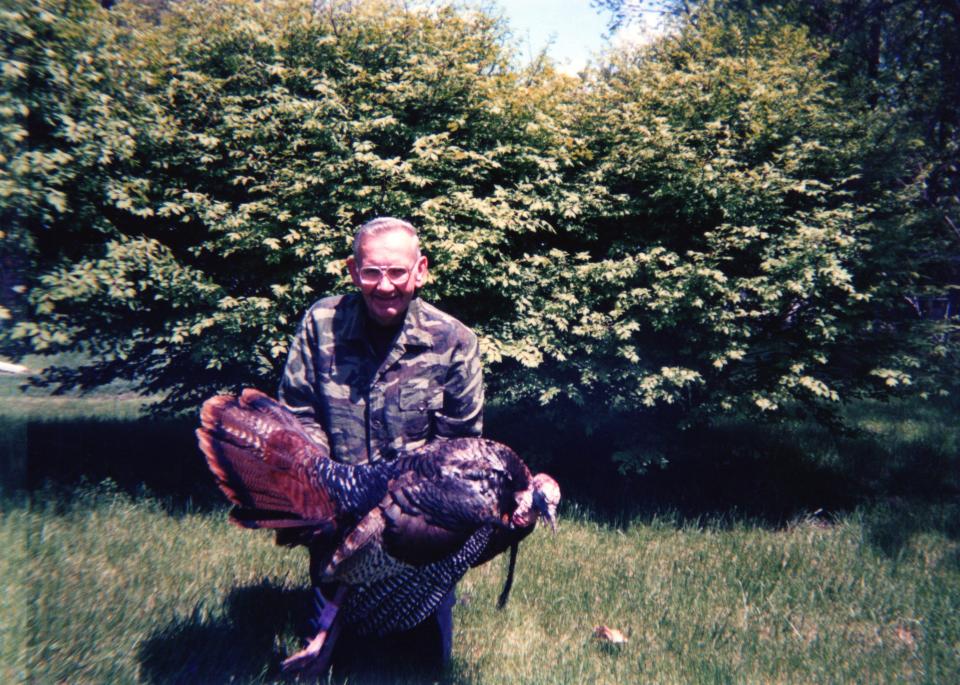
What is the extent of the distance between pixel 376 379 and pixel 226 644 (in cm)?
161

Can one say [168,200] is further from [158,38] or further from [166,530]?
[166,530]

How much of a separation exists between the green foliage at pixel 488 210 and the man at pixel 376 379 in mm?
1748

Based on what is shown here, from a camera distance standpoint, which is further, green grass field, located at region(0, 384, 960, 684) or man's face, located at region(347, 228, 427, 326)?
green grass field, located at region(0, 384, 960, 684)

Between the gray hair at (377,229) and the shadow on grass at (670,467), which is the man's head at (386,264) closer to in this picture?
the gray hair at (377,229)

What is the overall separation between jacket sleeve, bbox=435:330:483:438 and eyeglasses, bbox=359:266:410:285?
557 mm

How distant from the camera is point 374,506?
281 cm

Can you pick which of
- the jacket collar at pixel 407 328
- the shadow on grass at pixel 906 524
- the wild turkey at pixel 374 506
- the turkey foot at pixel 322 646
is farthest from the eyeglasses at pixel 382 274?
Result: the shadow on grass at pixel 906 524

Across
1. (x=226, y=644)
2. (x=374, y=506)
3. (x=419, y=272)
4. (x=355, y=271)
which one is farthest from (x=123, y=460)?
(x=419, y=272)

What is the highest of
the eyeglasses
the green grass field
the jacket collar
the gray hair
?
the gray hair

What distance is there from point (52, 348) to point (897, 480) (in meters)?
8.52

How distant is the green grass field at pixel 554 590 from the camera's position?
9.91 ft

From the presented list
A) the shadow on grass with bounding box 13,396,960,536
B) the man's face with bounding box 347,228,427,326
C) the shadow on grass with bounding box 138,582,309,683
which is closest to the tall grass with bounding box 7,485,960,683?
the shadow on grass with bounding box 138,582,309,683

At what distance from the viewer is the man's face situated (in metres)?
2.81

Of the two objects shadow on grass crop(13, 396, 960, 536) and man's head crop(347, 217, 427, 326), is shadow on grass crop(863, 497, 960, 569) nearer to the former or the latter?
shadow on grass crop(13, 396, 960, 536)
